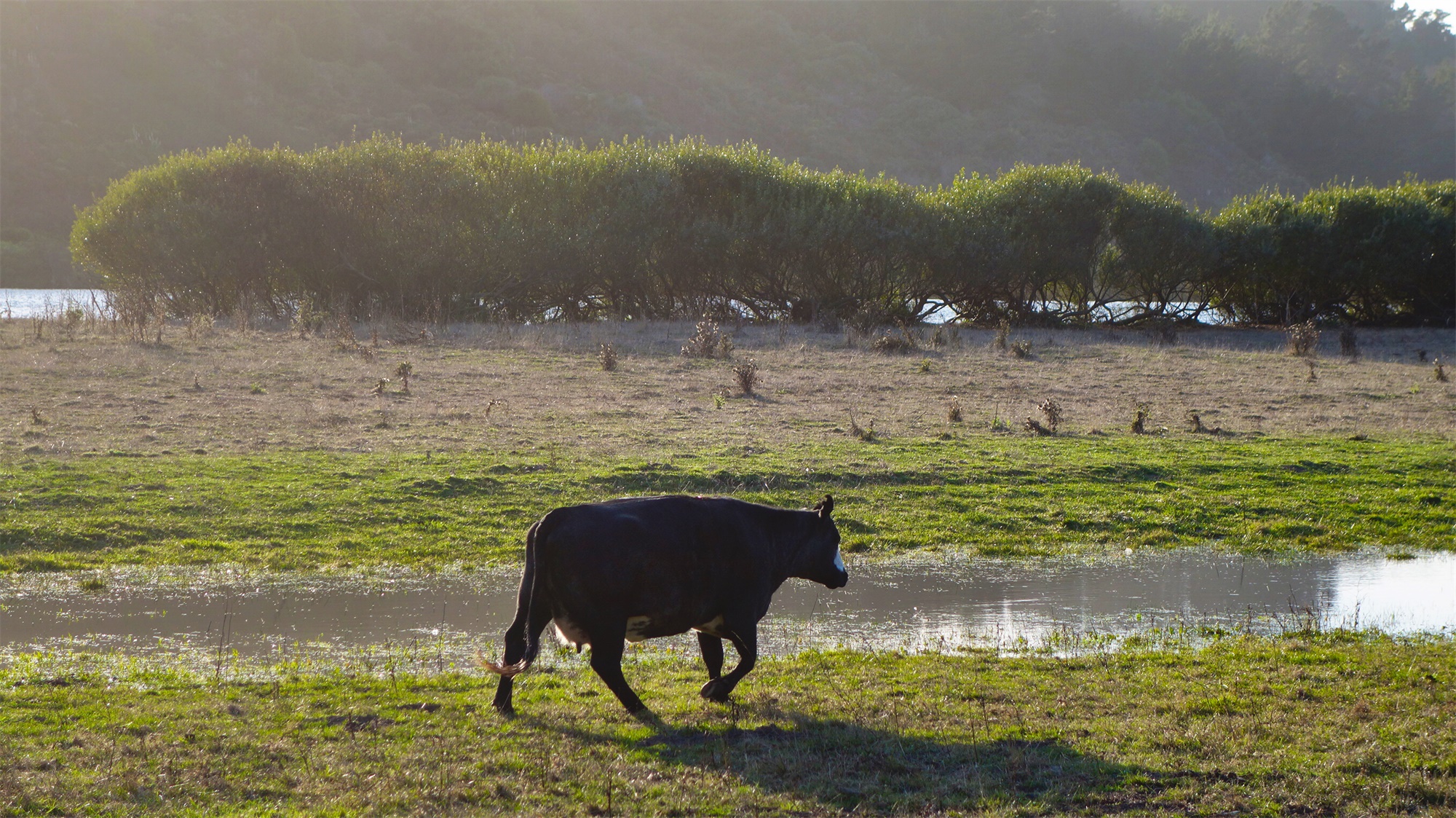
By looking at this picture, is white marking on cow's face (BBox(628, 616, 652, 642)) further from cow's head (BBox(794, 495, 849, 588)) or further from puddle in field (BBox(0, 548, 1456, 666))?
puddle in field (BBox(0, 548, 1456, 666))

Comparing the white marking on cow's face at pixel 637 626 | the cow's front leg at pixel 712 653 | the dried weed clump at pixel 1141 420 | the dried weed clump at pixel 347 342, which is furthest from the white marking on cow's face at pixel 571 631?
the dried weed clump at pixel 347 342

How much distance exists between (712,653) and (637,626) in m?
0.87

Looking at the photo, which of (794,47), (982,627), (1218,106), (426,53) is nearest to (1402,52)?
(1218,106)

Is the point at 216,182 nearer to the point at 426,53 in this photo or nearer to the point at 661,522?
the point at 661,522

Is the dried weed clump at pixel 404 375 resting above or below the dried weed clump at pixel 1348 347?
below

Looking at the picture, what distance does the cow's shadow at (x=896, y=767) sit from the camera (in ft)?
17.8

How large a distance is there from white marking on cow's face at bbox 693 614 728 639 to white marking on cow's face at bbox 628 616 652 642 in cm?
41

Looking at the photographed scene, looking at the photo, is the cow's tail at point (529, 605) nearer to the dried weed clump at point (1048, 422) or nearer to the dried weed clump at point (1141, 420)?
the dried weed clump at point (1048, 422)

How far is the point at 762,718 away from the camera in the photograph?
6867mm

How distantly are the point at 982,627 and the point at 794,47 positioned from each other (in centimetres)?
15763

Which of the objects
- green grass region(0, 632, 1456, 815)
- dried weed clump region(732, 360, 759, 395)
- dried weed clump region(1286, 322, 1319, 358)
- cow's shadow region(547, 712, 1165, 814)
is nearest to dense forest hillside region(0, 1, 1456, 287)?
dried weed clump region(1286, 322, 1319, 358)

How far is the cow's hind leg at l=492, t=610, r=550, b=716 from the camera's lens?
22.3ft

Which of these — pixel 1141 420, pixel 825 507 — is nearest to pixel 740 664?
pixel 825 507

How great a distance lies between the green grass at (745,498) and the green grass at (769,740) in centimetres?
443
